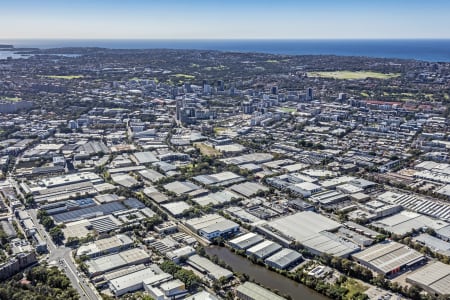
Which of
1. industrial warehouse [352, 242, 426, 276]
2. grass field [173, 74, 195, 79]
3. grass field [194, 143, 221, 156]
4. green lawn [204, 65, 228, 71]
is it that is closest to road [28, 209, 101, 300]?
industrial warehouse [352, 242, 426, 276]

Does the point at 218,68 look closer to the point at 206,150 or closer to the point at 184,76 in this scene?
the point at 184,76

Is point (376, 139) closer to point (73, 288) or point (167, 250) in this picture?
point (167, 250)

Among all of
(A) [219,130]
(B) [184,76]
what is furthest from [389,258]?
(B) [184,76]

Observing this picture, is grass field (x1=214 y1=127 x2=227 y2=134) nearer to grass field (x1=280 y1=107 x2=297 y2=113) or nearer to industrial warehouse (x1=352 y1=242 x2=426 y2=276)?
grass field (x1=280 y1=107 x2=297 y2=113)

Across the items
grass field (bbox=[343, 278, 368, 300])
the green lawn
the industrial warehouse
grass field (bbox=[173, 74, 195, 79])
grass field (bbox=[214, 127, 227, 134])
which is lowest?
grass field (bbox=[343, 278, 368, 300])

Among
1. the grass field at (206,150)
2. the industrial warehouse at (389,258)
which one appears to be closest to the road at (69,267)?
the industrial warehouse at (389,258)
